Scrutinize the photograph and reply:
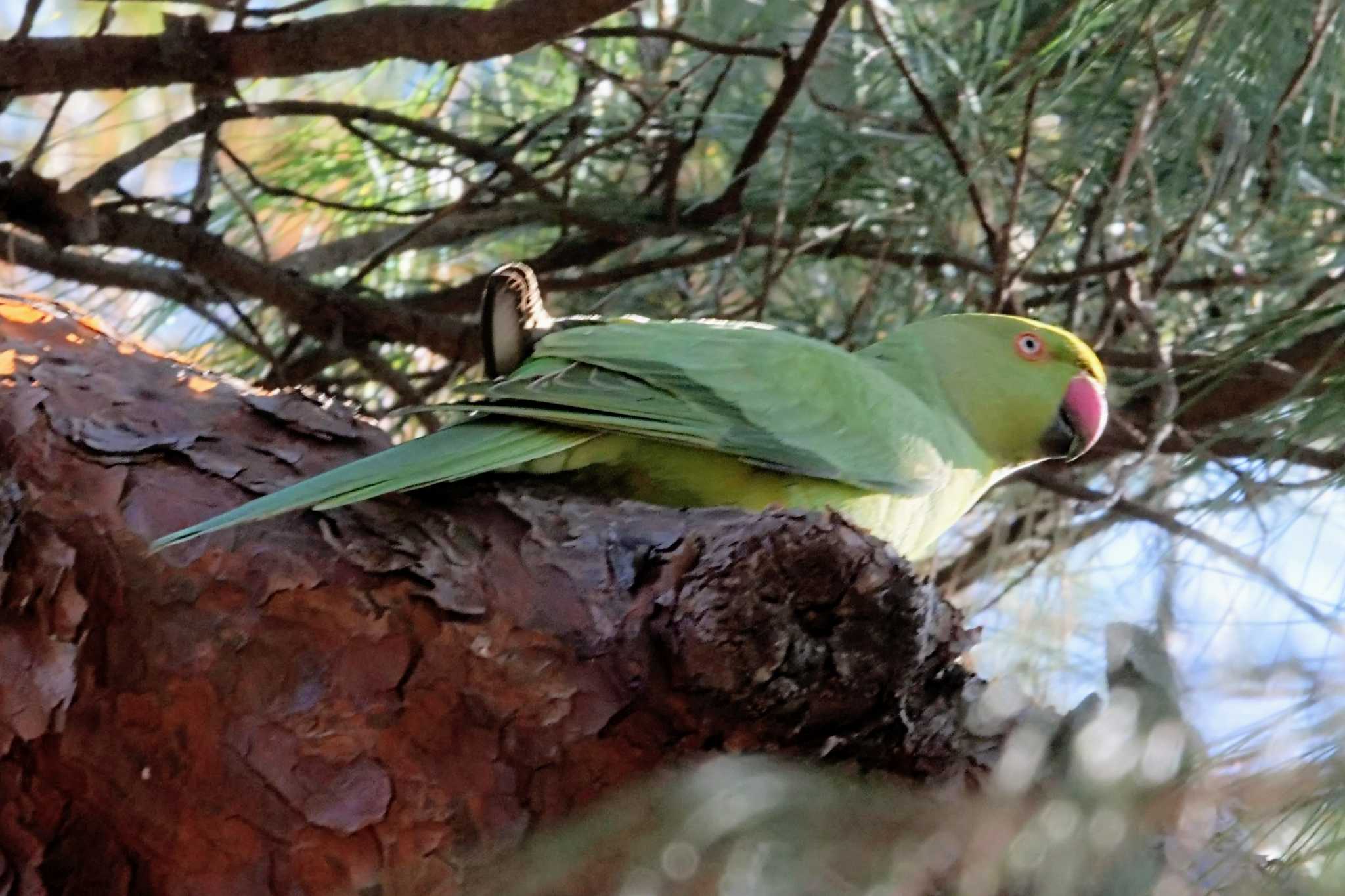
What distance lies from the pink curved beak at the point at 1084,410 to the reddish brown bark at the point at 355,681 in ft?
2.28

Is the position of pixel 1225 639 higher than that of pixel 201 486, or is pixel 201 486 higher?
pixel 201 486

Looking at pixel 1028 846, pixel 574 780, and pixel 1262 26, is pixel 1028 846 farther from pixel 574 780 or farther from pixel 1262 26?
pixel 1262 26

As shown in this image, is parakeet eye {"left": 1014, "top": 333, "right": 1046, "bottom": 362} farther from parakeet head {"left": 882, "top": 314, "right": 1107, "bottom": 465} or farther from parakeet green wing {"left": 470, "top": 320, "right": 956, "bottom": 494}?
parakeet green wing {"left": 470, "top": 320, "right": 956, "bottom": 494}

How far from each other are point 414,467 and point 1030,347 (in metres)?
0.83

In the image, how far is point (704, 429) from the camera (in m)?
1.03

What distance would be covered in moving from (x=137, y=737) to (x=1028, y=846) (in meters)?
0.52

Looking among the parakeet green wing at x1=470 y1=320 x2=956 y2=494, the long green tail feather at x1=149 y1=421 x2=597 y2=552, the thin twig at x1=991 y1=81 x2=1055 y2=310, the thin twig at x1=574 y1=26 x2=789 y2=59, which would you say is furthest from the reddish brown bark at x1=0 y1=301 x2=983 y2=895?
the thin twig at x1=574 y1=26 x2=789 y2=59

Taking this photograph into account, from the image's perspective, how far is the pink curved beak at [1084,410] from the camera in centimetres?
139

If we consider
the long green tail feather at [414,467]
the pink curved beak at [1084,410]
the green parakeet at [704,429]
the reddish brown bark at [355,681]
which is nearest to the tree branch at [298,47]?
the green parakeet at [704,429]

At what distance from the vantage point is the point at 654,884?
0.54 meters

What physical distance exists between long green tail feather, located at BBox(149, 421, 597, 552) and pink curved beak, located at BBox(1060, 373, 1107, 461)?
0.67 metres

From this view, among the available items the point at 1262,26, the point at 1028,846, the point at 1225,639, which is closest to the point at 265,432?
the point at 1028,846

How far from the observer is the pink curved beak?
54.6 inches

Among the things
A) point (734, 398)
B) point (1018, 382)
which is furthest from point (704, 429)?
point (1018, 382)
